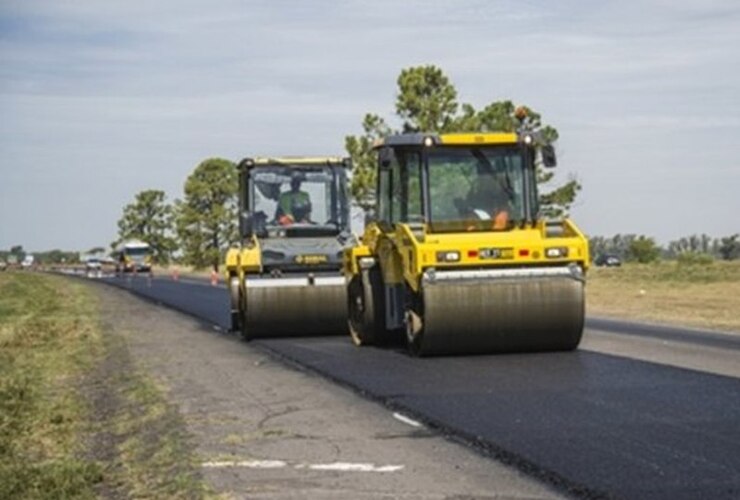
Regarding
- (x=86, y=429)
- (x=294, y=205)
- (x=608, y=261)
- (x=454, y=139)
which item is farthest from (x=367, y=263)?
(x=608, y=261)

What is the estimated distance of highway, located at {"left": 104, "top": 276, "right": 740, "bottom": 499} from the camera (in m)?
7.96

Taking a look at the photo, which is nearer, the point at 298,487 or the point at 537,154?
the point at 298,487

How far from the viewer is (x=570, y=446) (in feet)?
29.3

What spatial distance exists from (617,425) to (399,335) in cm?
881

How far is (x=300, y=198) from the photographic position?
21672 mm

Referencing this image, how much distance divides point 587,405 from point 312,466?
3.23 m

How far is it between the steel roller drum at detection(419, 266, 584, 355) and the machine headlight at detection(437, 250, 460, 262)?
15 cm

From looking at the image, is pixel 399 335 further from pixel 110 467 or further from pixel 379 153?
pixel 110 467

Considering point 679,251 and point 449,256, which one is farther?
point 679,251

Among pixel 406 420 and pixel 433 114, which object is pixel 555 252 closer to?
pixel 406 420

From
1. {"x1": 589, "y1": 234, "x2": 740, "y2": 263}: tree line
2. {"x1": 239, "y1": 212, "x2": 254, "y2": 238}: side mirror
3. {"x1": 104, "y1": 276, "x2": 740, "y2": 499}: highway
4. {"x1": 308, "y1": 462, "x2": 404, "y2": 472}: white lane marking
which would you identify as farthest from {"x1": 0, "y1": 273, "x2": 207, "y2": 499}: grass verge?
{"x1": 589, "y1": 234, "x2": 740, "y2": 263}: tree line

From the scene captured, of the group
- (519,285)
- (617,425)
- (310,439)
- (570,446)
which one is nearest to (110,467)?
(310,439)

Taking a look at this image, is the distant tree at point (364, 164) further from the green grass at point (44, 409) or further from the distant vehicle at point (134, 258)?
the distant vehicle at point (134, 258)

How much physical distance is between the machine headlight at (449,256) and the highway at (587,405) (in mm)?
1184
